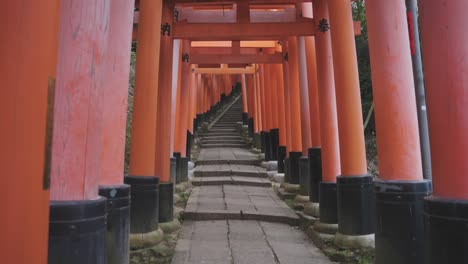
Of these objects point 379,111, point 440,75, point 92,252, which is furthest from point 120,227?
point 440,75

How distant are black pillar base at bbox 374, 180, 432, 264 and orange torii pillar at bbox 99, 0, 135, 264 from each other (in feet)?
7.22

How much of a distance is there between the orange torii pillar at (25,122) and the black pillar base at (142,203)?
3.10m

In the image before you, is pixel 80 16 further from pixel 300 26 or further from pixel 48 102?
pixel 300 26

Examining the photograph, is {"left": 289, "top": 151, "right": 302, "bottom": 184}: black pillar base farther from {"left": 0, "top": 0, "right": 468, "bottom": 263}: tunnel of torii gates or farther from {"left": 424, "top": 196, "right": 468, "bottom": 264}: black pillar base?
{"left": 424, "top": 196, "right": 468, "bottom": 264}: black pillar base

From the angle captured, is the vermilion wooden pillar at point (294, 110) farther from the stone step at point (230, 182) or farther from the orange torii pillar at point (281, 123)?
the orange torii pillar at point (281, 123)

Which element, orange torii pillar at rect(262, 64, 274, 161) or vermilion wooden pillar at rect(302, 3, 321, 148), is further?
orange torii pillar at rect(262, 64, 274, 161)

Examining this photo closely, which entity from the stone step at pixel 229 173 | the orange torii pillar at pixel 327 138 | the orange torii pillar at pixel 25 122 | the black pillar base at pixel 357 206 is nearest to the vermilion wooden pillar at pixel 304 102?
the orange torii pillar at pixel 327 138

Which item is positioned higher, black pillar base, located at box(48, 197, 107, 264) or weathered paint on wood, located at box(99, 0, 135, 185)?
weathered paint on wood, located at box(99, 0, 135, 185)

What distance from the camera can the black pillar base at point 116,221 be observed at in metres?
3.37

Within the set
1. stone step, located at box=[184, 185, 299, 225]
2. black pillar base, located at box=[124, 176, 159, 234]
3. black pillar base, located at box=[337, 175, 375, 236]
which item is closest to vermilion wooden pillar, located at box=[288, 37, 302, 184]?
stone step, located at box=[184, 185, 299, 225]

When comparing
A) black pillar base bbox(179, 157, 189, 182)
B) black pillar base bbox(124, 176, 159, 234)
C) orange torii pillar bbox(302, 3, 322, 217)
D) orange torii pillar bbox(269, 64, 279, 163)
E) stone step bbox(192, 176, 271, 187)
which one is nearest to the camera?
black pillar base bbox(124, 176, 159, 234)

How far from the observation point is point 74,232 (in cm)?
211

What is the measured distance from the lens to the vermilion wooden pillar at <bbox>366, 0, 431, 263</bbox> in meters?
3.24

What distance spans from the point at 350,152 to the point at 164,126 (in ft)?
8.58
